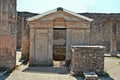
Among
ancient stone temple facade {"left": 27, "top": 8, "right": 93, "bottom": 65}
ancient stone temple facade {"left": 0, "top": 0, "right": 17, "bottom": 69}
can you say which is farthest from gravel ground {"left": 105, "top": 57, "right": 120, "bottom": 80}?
ancient stone temple facade {"left": 0, "top": 0, "right": 17, "bottom": 69}

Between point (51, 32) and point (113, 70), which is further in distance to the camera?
point (51, 32)

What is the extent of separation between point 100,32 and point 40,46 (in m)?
12.1

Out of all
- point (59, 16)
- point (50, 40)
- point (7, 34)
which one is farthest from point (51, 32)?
point (7, 34)

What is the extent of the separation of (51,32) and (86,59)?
4497 millimetres

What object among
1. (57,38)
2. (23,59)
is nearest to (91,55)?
(23,59)

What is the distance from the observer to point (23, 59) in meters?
15.7

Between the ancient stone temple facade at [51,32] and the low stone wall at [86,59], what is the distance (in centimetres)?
381

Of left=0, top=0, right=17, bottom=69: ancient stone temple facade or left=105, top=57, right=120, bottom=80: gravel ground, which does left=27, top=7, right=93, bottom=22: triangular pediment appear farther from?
left=105, top=57, right=120, bottom=80: gravel ground

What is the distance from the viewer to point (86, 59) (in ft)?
34.3

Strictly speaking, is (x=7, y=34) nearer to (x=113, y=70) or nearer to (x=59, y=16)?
(x=59, y=16)

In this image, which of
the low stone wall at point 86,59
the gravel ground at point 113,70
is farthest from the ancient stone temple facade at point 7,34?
the gravel ground at point 113,70

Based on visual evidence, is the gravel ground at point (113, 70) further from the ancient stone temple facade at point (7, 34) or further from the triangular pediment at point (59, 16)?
the ancient stone temple facade at point (7, 34)

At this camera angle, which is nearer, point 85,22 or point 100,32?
point 85,22

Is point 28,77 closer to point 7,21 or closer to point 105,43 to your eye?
point 7,21
